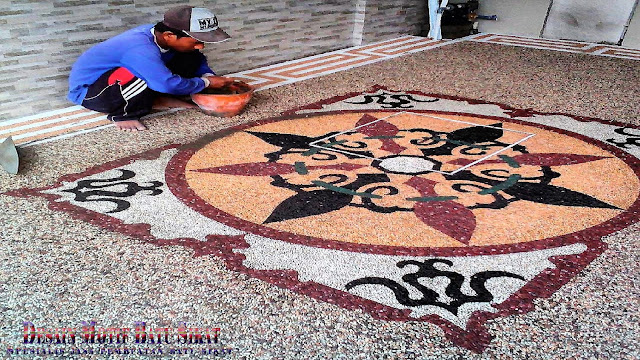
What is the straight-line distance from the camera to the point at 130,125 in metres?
3.27

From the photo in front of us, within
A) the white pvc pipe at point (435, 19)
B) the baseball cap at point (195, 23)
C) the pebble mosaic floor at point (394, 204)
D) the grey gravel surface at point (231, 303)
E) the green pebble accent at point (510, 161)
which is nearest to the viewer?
the grey gravel surface at point (231, 303)

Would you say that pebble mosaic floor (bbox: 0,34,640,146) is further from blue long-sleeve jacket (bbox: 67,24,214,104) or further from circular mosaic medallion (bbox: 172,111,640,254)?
circular mosaic medallion (bbox: 172,111,640,254)

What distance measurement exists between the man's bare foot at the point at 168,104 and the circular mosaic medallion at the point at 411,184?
1.84 feet

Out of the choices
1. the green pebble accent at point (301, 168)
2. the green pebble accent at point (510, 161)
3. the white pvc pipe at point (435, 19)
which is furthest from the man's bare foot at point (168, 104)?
the white pvc pipe at point (435, 19)

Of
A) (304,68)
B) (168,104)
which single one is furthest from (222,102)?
(304,68)

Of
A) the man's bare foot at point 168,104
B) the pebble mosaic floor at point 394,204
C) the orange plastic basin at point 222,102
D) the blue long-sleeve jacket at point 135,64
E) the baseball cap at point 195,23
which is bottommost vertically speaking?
the pebble mosaic floor at point 394,204

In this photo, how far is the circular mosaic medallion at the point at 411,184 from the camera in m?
2.16

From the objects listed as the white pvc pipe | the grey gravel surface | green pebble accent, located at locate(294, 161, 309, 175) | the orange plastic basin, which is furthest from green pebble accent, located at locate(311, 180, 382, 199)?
the white pvc pipe

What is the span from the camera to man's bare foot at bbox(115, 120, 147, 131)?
128 inches

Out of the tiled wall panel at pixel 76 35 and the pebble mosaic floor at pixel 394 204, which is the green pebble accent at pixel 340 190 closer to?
the pebble mosaic floor at pixel 394 204

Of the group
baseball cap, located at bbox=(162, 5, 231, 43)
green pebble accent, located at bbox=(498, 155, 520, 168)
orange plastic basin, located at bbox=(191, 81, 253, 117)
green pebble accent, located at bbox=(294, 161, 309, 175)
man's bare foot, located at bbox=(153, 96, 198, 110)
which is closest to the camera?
green pebble accent, located at bbox=(294, 161, 309, 175)

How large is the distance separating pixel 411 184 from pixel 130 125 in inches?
61.6

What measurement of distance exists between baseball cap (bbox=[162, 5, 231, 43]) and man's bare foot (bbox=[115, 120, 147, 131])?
537mm

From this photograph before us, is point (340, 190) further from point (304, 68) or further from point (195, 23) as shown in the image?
point (304, 68)
